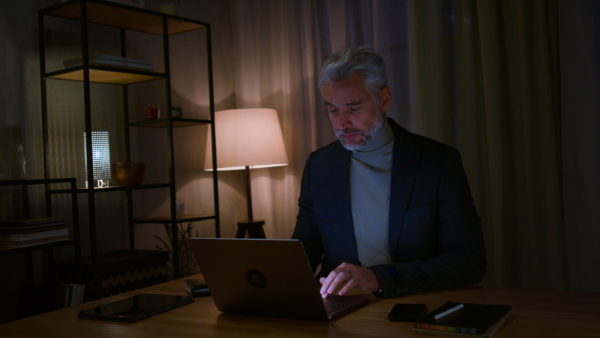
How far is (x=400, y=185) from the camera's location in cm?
187

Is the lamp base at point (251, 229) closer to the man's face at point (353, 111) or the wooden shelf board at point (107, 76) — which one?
the wooden shelf board at point (107, 76)

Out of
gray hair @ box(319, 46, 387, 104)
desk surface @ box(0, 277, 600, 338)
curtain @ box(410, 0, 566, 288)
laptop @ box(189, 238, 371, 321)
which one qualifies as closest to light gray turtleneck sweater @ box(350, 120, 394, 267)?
gray hair @ box(319, 46, 387, 104)

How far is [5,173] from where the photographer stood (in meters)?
2.47

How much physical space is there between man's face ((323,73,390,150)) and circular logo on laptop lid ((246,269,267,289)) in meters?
0.77

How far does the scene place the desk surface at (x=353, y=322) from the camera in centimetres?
117

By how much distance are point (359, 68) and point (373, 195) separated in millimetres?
444

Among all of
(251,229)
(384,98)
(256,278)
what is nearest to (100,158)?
(251,229)

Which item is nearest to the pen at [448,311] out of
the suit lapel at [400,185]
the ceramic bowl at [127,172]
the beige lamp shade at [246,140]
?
the suit lapel at [400,185]

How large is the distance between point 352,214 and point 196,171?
6.43ft

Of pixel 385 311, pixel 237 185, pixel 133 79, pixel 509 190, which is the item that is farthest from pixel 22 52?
pixel 509 190

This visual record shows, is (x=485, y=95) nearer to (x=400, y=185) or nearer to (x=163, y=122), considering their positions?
(x=400, y=185)

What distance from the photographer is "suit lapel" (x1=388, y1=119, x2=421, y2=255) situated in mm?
1863

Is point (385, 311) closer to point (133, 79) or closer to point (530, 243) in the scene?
point (530, 243)

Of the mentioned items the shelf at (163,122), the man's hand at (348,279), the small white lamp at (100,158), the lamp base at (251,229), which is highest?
the shelf at (163,122)
